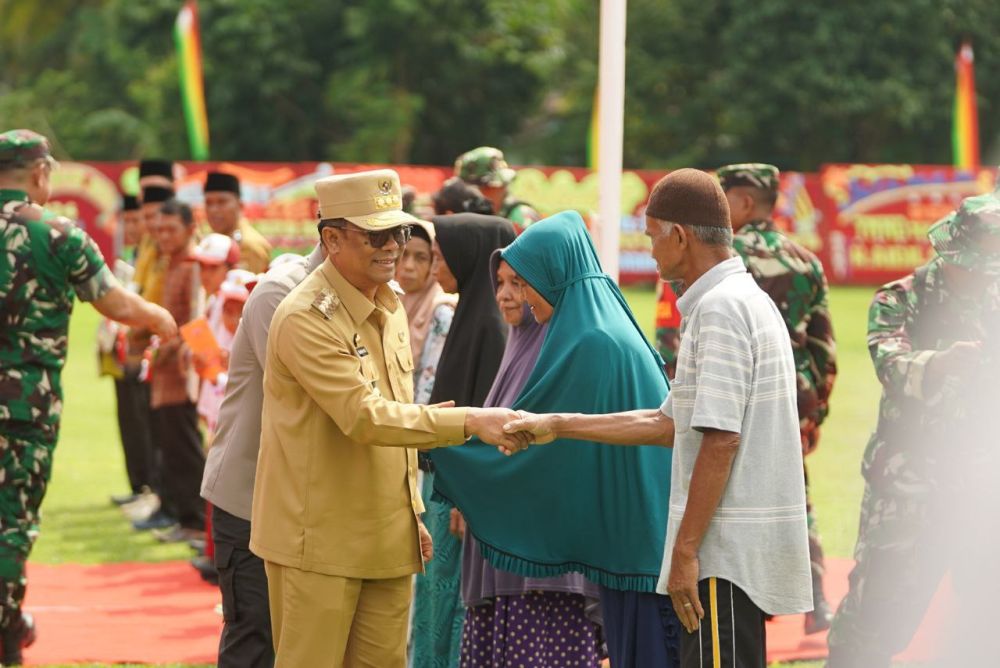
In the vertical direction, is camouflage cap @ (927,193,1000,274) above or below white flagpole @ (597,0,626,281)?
below

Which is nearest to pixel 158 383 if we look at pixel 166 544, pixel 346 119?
pixel 166 544

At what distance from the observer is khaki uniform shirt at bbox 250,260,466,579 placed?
14.1 feet

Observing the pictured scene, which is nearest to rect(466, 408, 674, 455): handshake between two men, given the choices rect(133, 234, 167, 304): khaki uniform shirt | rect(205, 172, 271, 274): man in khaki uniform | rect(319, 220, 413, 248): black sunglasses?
rect(319, 220, 413, 248): black sunglasses

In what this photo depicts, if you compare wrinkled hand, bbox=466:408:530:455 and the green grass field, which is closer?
wrinkled hand, bbox=466:408:530:455

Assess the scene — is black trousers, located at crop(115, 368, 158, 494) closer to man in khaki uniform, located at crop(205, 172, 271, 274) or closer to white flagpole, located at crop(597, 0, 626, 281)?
man in khaki uniform, located at crop(205, 172, 271, 274)

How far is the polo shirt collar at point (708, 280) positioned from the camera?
4.12 meters

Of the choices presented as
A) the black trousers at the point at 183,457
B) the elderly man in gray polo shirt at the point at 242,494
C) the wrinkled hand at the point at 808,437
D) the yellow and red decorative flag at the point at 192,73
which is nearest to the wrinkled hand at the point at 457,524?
the elderly man in gray polo shirt at the point at 242,494

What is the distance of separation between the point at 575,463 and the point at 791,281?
2.40m

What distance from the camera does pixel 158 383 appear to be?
10094mm

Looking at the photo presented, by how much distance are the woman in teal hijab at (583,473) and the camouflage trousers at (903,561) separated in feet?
3.91

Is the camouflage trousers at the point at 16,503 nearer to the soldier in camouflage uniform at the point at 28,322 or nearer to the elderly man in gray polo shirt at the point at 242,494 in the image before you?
the soldier in camouflage uniform at the point at 28,322

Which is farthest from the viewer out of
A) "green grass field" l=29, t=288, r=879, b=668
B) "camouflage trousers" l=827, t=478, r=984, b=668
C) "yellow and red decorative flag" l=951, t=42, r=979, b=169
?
"yellow and red decorative flag" l=951, t=42, r=979, b=169

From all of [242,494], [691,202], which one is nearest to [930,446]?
[691,202]

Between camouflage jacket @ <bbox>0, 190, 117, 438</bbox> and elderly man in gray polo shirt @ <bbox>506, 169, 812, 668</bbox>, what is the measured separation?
3.31 metres
